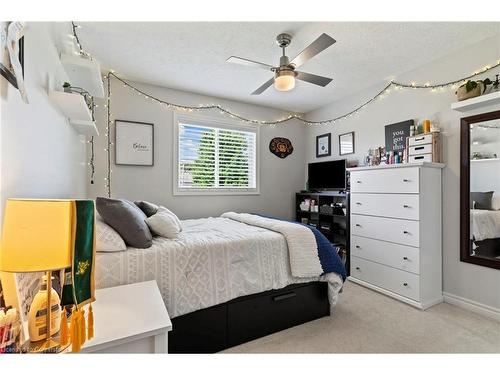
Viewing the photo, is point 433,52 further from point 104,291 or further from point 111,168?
point 111,168

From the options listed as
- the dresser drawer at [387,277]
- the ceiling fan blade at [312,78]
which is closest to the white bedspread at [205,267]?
the dresser drawer at [387,277]

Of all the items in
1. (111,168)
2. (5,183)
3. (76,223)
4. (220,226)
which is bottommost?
(220,226)

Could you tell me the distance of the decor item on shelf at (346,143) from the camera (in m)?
3.76

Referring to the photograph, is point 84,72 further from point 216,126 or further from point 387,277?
point 387,277

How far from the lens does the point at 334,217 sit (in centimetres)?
384

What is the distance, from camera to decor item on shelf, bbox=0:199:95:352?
2.65ft

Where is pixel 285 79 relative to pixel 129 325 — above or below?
above

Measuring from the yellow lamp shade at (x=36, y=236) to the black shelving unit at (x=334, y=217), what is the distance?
3130mm

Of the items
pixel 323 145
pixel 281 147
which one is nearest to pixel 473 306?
pixel 323 145

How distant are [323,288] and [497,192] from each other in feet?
6.01

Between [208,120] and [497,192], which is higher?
[208,120]

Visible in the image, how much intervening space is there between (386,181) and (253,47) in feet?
6.56
